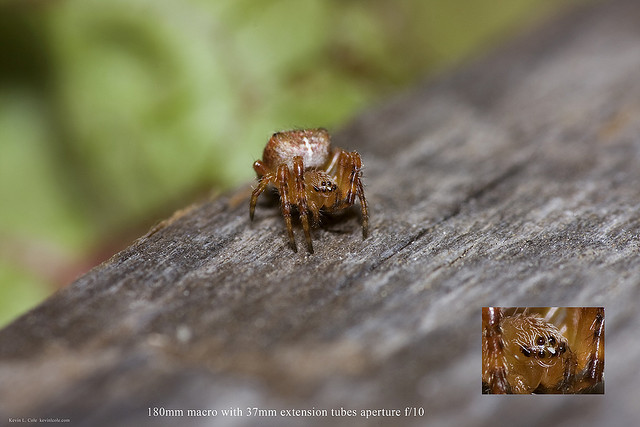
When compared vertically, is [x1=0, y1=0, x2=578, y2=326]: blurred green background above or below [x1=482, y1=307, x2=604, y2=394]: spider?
above

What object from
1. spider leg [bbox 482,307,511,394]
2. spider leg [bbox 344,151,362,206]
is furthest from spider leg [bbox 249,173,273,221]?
spider leg [bbox 482,307,511,394]

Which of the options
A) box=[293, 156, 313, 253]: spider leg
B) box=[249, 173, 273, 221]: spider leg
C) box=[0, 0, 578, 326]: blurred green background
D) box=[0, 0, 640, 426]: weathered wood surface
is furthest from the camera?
box=[0, 0, 578, 326]: blurred green background

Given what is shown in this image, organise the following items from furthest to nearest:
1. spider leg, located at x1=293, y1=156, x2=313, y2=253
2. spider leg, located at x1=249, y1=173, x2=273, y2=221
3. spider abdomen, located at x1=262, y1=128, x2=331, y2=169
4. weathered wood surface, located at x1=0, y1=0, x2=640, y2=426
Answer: spider abdomen, located at x1=262, y1=128, x2=331, y2=169 < spider leg, located at x1=249, y1=173, x2=273, y2=221 < spider leg, located at x1=293, y1=156, x2=313, y2=253 < weathered wood surface, located at x1=0, y1=0, x2=640, y2=426

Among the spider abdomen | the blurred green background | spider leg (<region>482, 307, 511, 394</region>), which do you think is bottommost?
spider leg (<region>482, 307, 511, 394</region>)

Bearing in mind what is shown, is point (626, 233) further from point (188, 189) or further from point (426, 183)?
point (188, 189)

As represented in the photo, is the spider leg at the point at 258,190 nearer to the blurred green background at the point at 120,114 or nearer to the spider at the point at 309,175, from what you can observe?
the spider at the point at 309,175

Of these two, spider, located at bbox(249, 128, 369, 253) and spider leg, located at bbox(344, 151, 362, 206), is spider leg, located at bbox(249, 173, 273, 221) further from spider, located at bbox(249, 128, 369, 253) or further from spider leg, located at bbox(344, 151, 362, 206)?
spider leg, located at bbox(344, 151, 362, 206)

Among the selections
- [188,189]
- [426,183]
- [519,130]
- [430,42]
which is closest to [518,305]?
[426,183]
